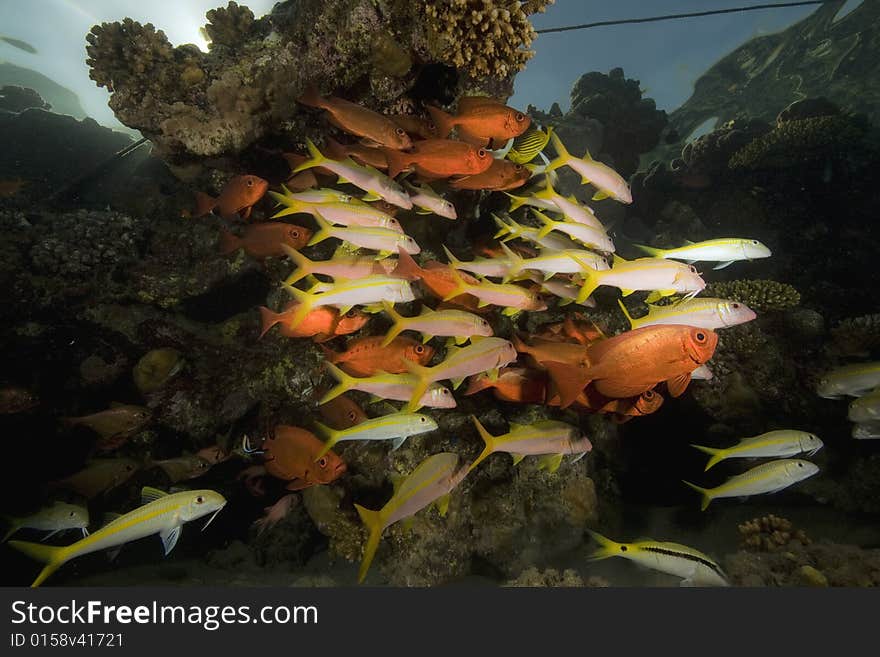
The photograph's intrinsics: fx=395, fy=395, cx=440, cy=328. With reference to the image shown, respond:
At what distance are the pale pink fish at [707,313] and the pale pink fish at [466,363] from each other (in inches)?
38.3

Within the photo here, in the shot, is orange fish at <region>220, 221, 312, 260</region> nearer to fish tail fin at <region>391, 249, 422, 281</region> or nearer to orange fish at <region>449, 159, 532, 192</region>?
fish tail fin at <region>391, 249, 422, 281</region>

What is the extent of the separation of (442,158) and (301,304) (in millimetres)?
1774

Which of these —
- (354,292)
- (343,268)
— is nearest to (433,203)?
(343,268)

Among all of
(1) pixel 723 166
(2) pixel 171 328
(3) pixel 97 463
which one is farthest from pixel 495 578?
(1) pixel 723 166

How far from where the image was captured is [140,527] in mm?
2816

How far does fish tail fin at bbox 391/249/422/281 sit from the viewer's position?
348cm

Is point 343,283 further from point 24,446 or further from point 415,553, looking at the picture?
point 24,446

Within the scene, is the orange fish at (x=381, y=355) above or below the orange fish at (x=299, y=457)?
above

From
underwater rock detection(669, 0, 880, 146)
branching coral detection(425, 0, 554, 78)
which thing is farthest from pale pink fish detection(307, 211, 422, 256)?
underwater rock detection(669, 0, 880, 146)

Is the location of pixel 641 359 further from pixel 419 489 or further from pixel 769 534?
pixel 769 534

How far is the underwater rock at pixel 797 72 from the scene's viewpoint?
2023 cm

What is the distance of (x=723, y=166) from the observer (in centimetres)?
1236

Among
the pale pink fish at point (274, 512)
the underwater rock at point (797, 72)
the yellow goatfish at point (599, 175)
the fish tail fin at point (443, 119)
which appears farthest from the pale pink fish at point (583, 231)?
the underwater rock at point (797, 72)

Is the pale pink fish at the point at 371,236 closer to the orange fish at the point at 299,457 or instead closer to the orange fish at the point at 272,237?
the orange fish at the point at 272,237
